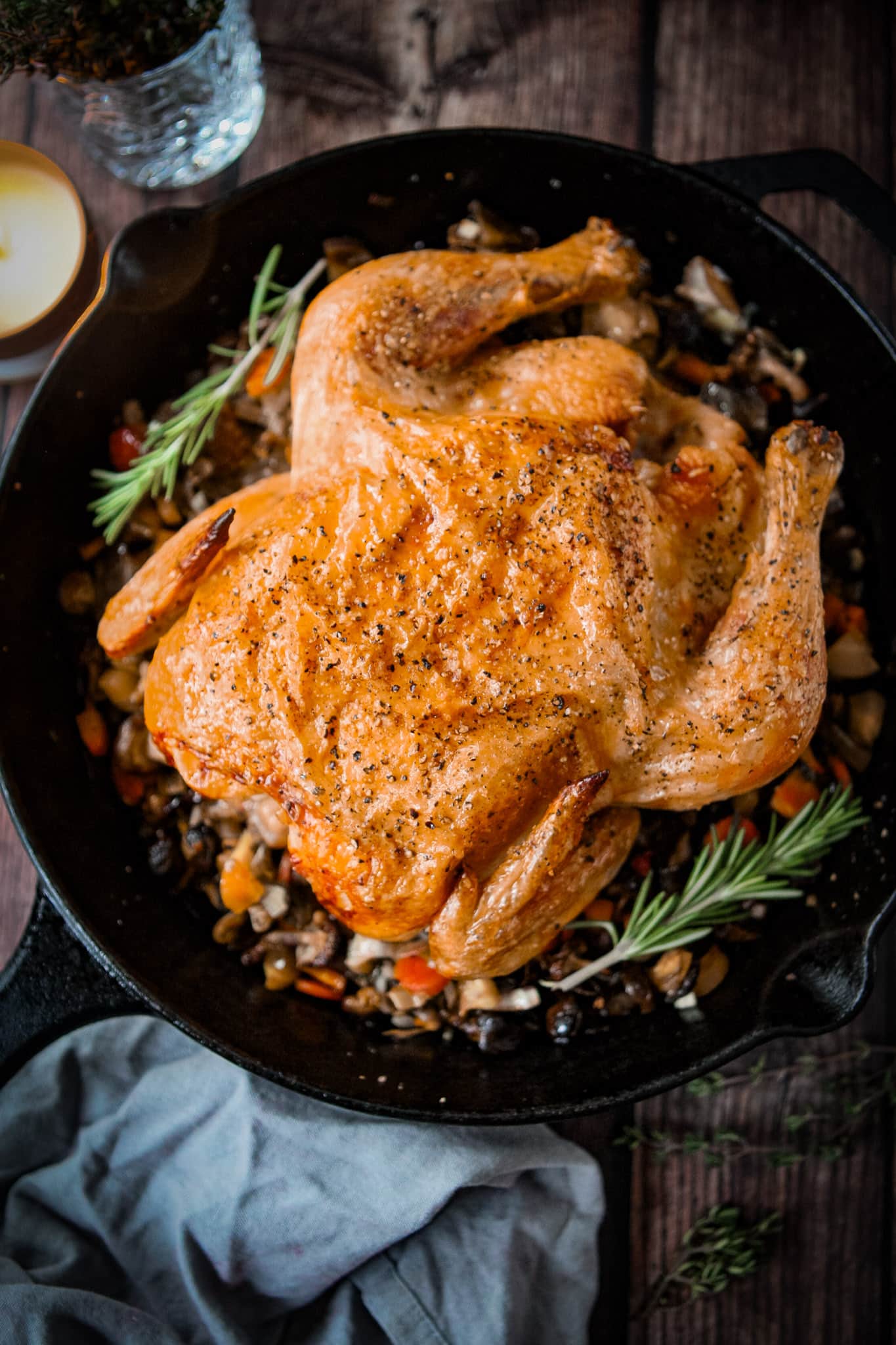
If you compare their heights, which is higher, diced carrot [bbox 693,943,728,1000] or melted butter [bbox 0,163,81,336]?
melted butter [bbox 0,163,81,336]

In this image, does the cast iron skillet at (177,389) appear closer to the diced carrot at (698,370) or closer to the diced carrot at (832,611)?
the diced carrot at (832,611)

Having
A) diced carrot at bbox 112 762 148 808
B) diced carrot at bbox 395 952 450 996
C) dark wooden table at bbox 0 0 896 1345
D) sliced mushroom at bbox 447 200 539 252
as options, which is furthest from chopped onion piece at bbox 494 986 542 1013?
sliced mushroom at bbox 447 200 539 252

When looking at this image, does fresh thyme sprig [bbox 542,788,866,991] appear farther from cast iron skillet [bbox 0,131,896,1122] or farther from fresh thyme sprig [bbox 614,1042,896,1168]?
fresh thyme sprig [bbox 614,1042,896,1168]

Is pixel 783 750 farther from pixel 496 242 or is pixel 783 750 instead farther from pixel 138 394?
pixel 138 394

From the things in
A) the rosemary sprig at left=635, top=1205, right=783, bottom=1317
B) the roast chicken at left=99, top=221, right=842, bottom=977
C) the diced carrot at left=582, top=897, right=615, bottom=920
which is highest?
the roast chicken at left=99, top=221, right=842, bottom=977

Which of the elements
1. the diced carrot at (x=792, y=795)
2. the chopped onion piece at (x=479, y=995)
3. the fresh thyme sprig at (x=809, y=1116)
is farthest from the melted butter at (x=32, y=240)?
the fresh thyme sprig at (x=809, y=1116)

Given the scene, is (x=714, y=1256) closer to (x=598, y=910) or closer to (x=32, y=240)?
(x=598, y=910)

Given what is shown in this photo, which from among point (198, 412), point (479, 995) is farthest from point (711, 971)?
point (198, 412)

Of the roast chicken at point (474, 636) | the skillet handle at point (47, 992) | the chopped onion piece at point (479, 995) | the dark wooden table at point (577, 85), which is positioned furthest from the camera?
the dark wooden table at point (577, 85)
